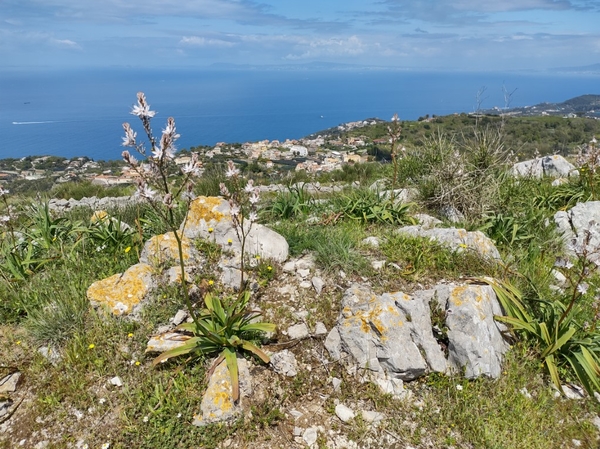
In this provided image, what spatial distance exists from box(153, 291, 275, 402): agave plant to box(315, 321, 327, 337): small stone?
22.3 inches

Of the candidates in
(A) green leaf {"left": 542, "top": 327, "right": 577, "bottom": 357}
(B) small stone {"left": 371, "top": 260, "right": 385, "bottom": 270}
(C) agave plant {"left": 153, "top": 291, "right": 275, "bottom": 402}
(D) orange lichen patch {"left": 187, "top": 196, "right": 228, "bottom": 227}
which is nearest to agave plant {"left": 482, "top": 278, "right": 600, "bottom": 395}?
(A) green leaf {"left": 542, "top": 327, "right": 577, "bottom": 357}

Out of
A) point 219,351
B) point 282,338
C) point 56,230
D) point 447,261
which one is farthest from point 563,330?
point 56,230

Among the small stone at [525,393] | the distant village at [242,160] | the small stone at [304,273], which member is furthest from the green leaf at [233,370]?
the distant village at [242,160]

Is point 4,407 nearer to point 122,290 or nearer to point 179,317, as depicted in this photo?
point 122,290

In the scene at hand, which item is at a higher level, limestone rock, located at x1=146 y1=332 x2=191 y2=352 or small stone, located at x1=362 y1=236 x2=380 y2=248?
small stone, located at x1=362 y1=236 x2=380 y2=248

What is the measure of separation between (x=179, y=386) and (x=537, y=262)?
5.03 meters

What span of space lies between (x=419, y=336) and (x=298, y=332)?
130 centimetres

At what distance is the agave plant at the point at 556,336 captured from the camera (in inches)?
135

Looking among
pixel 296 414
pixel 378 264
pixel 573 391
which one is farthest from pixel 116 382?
pixel 573 391

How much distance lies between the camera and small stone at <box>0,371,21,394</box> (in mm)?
3415

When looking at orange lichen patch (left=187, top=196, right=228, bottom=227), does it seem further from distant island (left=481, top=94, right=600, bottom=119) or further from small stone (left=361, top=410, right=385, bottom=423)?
distant island (left=481, top=94, right=600, bottom=119)

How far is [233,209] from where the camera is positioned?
10.4ft

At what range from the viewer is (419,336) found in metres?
3.60

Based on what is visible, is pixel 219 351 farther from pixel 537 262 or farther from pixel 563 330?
pixel 537 262
